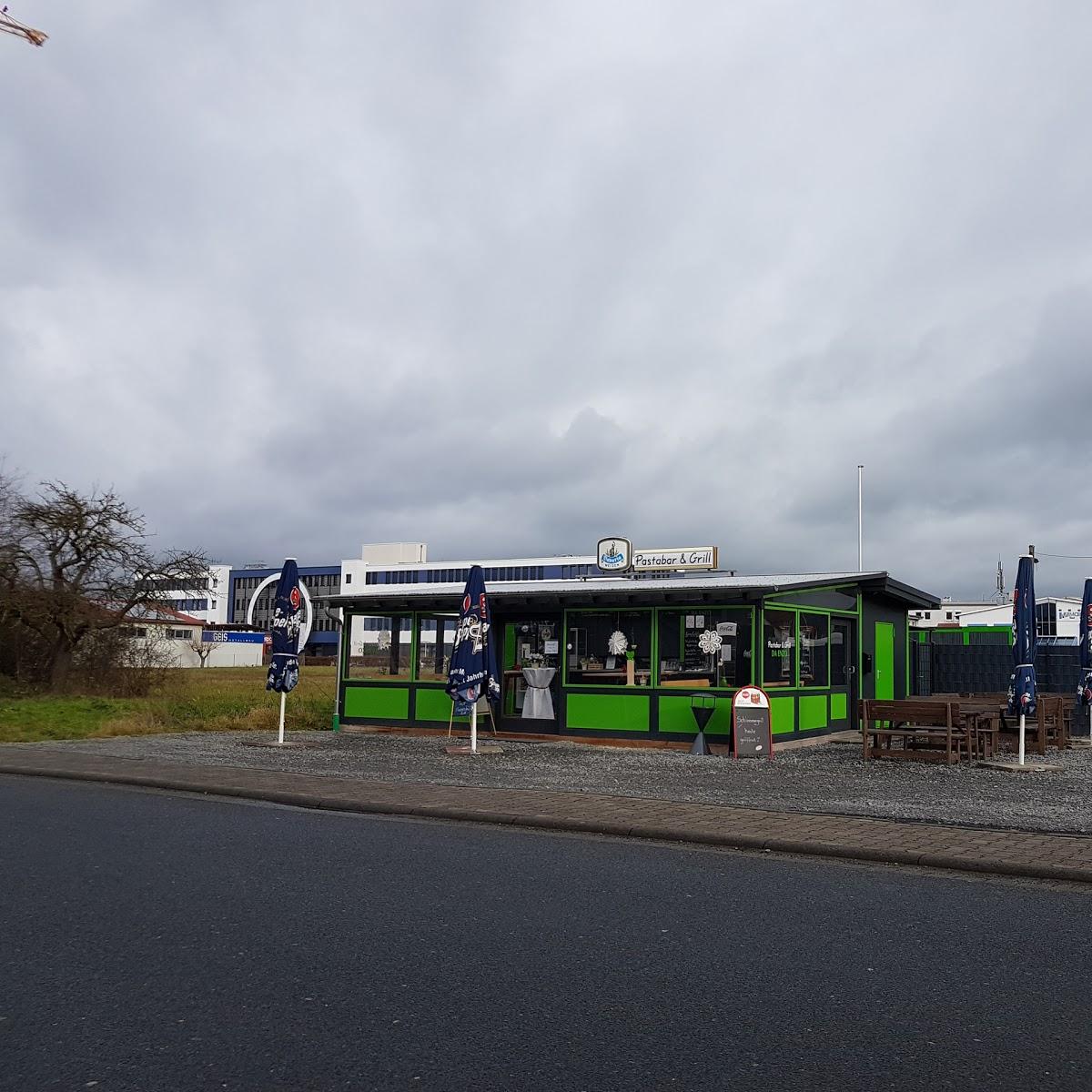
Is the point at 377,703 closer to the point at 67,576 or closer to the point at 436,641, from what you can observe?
the point at 436,641

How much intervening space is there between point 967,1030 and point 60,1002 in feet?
13.1

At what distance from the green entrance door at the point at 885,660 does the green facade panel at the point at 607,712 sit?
6.02 m

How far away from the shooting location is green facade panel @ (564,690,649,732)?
1884cm

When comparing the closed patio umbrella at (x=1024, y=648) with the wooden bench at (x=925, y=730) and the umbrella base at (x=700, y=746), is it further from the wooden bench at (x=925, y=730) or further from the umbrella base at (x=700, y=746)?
the umbrella base at (x=700, y=746)

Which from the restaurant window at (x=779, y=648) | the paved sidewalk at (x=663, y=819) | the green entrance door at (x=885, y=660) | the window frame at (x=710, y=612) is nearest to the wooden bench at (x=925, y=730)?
the restaurant window at (x=779, y=648)

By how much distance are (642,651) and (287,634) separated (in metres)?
6.20

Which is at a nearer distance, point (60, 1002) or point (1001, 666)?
point (60, 1002)

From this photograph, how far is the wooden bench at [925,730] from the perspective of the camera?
51.8 ft

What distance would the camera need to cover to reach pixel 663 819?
34.5 feet

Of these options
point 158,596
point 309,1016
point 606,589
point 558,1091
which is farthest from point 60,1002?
point 158,596

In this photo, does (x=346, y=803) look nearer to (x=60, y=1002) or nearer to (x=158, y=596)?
(x=60, y=1002)

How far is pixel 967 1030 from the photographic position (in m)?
4.75

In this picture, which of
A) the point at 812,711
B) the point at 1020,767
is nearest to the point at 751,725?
the point at 812,711

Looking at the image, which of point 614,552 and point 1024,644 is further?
point 614,552
